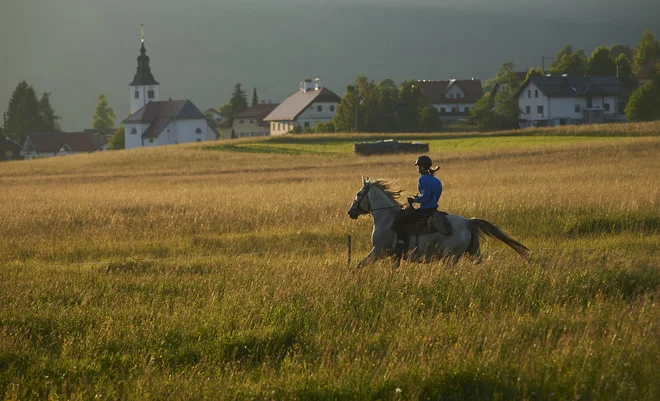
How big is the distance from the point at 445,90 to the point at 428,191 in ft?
490

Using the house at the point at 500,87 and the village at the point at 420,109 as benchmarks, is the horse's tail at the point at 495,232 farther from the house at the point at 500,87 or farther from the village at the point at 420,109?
the house at the point at 500,87

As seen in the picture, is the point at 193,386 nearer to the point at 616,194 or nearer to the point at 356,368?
the point at 356,368

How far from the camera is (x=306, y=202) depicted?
25.7 meters

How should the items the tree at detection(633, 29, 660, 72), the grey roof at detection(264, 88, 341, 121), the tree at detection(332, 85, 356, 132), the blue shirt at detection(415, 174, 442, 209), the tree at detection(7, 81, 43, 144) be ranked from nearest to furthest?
the blue shirt at detection(415, 174, 442, 209) < the tree at detection(332, 85, 356, 132) < the grey roof at detection(264, 88, 341, 121) < the tree at detection(633, 29, 660, 72) < the tree at detection(7, 81, 43, 144)

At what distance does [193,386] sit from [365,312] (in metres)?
3.01

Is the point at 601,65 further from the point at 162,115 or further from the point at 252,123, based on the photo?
the point at 162,115

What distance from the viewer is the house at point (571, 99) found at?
414ft

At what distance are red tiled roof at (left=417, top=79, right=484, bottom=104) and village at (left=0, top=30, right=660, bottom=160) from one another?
0.18 m

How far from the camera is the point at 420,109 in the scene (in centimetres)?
11988

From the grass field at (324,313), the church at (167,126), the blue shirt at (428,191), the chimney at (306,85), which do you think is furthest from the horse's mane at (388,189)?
the chimney at (306,85)

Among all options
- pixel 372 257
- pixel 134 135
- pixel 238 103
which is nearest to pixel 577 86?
pixel 134 135

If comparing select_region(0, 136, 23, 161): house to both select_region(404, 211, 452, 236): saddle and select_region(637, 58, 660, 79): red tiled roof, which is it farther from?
select_region(404, 211, 452, 236): saddle

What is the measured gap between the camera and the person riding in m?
13.6

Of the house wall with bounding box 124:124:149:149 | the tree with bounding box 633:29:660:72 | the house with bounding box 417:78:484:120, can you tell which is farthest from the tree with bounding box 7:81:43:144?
the tree with bounding box 633:29:660:72
